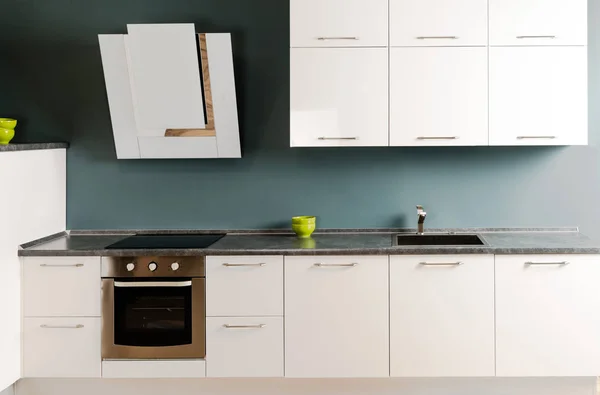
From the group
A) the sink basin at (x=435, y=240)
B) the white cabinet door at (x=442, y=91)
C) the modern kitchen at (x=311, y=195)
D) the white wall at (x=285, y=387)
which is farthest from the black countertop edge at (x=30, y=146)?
the sink basin at (x=435, y=240)

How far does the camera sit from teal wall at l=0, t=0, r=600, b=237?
13.1ft

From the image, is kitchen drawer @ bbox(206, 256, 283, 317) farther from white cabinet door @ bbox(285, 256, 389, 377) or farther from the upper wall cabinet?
the upper wall cabinet

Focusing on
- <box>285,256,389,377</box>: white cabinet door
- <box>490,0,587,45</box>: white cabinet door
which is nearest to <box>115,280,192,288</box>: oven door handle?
<box>285,256,389,377</box>: white cabinet door

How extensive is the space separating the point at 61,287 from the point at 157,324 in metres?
0.50

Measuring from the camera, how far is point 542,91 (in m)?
3.62

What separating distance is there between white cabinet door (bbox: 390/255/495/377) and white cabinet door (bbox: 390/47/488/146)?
2.17 feet

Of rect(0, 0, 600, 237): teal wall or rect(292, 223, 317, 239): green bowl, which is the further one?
rect(0, 0, 600, 237): teal wall

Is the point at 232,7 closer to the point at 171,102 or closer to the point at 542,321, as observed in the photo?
the point at 171,102

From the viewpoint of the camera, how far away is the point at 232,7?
3990 millimetres

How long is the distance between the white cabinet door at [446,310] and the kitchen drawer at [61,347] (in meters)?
1.47

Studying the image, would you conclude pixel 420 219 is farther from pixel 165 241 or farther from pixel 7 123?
pixel 7 123

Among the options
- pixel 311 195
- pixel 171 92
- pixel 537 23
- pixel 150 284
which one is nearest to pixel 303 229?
pixel 311 195

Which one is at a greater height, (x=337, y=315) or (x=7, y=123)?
(x=7, y=123)

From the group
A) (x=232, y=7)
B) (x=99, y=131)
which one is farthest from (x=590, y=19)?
(x=99, y=131)
